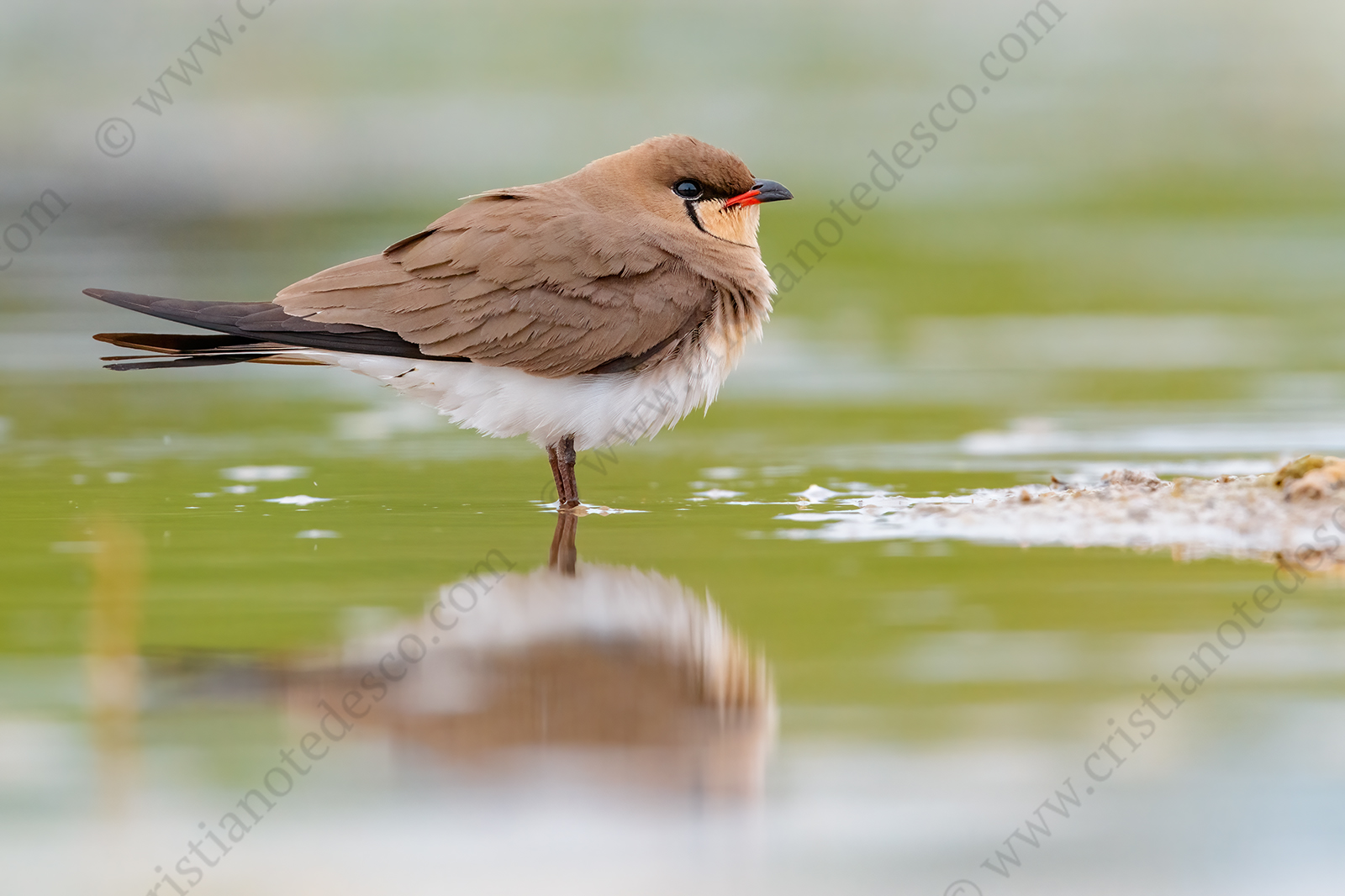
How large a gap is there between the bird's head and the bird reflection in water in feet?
6.38

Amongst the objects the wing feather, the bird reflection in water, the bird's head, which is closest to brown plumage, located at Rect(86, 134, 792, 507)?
the wing feather

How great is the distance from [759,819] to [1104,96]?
81.5ft

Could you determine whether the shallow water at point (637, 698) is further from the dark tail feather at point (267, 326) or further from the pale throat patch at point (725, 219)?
the pale throat patch at point (725, 219)

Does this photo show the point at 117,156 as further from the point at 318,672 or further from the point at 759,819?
the point at 759,819

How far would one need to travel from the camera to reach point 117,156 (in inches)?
649

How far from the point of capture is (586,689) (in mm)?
3766

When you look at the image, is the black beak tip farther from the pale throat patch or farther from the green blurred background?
the green blurred background

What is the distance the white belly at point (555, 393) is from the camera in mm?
5852
